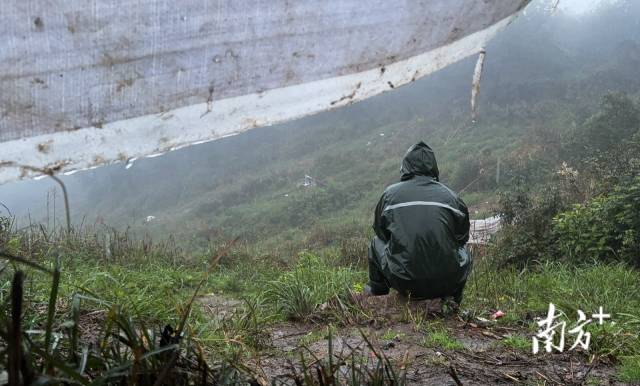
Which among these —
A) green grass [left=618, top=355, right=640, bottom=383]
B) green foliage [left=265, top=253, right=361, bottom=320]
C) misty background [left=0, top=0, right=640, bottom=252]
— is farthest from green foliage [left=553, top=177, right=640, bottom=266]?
misty background [left=0, top=0, right=640, bottom=252]

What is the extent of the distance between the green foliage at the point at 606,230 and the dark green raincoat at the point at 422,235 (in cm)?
214

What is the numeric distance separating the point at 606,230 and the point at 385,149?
17359 mm

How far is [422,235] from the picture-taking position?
11.5ft

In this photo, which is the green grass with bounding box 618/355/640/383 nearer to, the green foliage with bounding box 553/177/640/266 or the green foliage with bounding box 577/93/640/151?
the green foliage with bounding box 553/177/640/266

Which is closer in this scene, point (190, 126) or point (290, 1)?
point (290, 1)

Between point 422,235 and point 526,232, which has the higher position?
point 422,235

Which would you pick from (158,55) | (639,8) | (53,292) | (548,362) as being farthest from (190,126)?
(639,8)

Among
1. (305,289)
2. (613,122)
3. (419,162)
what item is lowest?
(613,122)

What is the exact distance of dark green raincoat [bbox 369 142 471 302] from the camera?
Result: 3518 mm

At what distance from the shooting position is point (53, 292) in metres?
0.93

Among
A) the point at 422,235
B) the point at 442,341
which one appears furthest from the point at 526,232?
the point at 442,341

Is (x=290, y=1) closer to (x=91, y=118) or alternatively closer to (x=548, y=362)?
(x=91, y=118)

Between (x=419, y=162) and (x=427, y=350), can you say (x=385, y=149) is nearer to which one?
(x=419, y=162)

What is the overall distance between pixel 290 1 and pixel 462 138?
66.0ft
